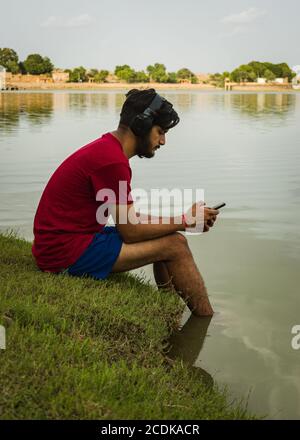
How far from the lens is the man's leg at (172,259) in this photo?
4.89m

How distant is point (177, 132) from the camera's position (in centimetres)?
2447

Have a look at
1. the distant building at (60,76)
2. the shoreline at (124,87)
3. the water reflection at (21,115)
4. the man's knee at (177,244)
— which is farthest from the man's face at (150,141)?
the distant building at (60,76)

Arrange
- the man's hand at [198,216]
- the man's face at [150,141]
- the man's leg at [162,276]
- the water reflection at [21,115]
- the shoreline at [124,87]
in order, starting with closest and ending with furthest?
1. the man's face at [150,141]
2. the man's hand at [198,216]
3. the man's leg at [162,276]
4. the water reflection at [21,115]
5. the shoreline at [124,87]

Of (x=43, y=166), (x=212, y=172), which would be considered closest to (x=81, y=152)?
(x=212, y=172)

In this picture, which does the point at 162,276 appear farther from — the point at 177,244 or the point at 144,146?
the point at 144,146

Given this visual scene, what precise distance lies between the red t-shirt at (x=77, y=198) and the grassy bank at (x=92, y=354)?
29 cm

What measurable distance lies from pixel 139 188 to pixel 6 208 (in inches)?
110

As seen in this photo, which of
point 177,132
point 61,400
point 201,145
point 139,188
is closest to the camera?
→ point 61,400

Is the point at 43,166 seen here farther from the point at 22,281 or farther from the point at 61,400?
the point at 61,400

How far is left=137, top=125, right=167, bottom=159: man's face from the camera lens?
4.71 meters

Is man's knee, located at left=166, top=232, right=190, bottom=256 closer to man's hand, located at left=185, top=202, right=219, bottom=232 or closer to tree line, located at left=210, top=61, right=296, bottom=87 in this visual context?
man's hand, located at left=185, top=202, right=219, bottom=232

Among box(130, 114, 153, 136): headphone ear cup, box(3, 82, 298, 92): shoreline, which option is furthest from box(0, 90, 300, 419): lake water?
box(3, 82, 298, 92): shoreline

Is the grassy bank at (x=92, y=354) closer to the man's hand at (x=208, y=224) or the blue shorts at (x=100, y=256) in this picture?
the blue shorts at (x=100, y=256)

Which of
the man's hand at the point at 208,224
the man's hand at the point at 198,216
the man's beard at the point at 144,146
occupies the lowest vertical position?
the man's hand at the point at 208,224
